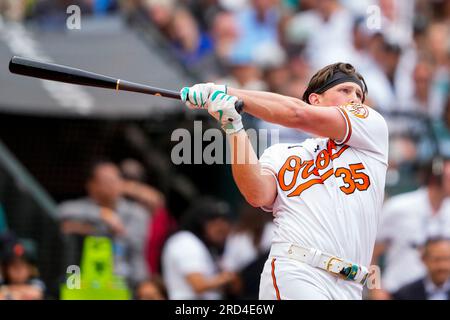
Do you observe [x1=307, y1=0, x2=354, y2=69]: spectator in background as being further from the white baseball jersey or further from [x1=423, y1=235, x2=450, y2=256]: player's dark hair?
the white baseball jersey

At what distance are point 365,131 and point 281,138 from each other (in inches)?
194

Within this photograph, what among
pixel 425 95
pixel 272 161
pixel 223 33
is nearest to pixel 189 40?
pixel 223 33

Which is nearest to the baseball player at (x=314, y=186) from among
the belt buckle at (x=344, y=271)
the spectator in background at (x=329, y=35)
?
the belt buckle at (x=344, y=271)

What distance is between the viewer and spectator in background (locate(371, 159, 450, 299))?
9.06m

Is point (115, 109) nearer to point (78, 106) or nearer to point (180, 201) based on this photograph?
point (78, 106)

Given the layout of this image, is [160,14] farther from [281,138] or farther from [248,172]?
[248,172]

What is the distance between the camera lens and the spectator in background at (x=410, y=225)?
29.7 feet

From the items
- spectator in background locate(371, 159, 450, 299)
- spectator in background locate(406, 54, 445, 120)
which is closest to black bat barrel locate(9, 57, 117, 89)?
spectator in background locate(371, 159, 450, 299)

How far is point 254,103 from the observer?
17.6 feet

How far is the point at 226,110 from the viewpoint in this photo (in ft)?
17.1

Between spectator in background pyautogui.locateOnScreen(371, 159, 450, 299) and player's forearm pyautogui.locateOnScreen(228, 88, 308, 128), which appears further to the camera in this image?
spectator in background pyautogui.locateOnScreen(371, 159, 450, 299)

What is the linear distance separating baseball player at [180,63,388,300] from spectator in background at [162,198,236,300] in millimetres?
3671

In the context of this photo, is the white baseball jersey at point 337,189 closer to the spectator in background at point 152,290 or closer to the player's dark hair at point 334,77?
the player's dark hair at point 334,77

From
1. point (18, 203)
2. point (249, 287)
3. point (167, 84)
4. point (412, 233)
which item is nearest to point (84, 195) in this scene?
point (18, 203)
